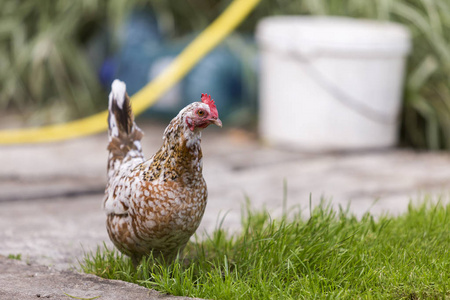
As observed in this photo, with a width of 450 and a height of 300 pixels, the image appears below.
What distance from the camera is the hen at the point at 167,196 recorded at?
236 cm

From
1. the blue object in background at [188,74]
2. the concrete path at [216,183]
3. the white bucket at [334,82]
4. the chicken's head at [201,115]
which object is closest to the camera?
the chicken's head at [201,115]

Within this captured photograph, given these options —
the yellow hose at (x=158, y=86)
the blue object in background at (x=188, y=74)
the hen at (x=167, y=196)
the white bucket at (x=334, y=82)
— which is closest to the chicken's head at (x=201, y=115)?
the hen at (x=167, y=196)

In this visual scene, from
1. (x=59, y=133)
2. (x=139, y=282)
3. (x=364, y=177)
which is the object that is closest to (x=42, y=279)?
(x=139, y=282)

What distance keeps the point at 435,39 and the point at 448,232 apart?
8.85ft

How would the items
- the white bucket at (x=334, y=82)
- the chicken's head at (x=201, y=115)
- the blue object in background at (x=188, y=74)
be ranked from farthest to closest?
the blue object in background at (x=188, y=74), the white bucket at (x=334, y=82), the chicken's head at (x=201, y=115)

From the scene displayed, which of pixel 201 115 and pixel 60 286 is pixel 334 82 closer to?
pixel 201 115

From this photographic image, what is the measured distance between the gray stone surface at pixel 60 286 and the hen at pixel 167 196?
15 centimetres

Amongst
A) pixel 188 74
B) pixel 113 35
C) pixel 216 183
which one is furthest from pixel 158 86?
pixel 216 183

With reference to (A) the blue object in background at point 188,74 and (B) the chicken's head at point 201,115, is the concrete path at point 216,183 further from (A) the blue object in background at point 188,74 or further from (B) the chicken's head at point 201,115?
(B) the chicken's head at point 201,115

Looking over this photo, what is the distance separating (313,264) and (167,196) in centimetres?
64

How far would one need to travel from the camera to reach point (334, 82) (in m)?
5.00

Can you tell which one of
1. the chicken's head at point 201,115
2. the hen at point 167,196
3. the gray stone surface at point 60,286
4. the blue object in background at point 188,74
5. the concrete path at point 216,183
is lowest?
the gray stone surface at point 60,286

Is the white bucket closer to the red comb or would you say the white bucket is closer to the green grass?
the green grass

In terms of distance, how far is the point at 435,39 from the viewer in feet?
17.2
